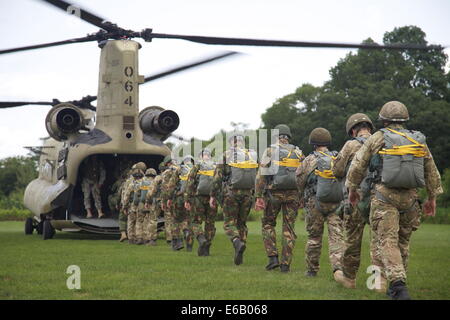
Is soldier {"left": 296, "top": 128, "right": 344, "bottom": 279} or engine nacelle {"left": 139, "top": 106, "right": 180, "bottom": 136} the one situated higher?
engine nacelle {"left": 139, "top": 106, "right": 180, "bottom": 136}

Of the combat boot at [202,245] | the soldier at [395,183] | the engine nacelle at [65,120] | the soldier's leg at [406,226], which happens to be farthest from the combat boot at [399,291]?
the engine nacelle at [65,120]

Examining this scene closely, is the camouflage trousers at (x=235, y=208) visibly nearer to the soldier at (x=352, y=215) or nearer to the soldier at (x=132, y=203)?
the soldier at (x=352, y=215)

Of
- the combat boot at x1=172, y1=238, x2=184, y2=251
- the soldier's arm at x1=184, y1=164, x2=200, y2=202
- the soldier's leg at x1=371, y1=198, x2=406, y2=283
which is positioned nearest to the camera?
the soldier's leg at x1=371, y1=198, x2=406, y2=283

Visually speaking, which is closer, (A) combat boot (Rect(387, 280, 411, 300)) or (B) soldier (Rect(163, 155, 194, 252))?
(A) combat boot (Rect(387, 280, 411, 300))

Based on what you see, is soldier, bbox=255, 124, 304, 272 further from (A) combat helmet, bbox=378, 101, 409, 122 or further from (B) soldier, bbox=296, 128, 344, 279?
(A) combat helmet, bbox=378, 101, 409, 122

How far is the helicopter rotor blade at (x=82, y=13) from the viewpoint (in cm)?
1251

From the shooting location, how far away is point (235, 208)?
427 inches

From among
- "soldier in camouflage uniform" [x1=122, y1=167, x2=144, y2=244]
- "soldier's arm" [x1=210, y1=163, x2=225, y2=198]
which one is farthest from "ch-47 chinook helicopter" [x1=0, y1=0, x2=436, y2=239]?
"soldier's arm" [x1=210, y1=163, x2=225, y2=198]

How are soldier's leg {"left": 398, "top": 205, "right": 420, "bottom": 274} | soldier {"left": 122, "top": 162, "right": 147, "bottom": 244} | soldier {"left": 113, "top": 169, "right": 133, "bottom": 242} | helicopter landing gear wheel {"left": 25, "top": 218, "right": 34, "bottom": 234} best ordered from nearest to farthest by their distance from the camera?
soldier's leg {"left": 398, "top": 205, "right": 420, "bottom": 274} < soldier {"left": 122, "top": 162, "right": 147, "bottom": 244} < soldier {"left": 113, "top": 169, "right": 133, "bottom": 242} < helicopter landing gear wheel {"left": 25, "top": 218, "right": 34, "bottom": 234}

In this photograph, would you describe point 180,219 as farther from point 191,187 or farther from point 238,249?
point 238,249

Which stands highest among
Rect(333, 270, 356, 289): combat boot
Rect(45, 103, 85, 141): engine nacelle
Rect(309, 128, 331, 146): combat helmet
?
Rect(45, 103, 85, 141): engine nacelle

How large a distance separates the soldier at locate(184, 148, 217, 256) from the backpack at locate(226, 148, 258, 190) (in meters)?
1.60

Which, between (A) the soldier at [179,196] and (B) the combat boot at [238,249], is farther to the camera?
(A) the soldier at [179,196]

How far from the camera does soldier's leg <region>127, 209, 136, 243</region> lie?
16.4 meters
